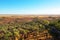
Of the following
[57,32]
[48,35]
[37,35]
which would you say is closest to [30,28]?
[37,35]

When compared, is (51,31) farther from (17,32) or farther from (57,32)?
(17,32)

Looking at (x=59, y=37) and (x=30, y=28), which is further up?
(x=30, y=28)

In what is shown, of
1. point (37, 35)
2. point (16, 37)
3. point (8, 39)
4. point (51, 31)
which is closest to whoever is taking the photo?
point (8, 39)

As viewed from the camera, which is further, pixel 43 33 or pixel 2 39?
pixel 43 33

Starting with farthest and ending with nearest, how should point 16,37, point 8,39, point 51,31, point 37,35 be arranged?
1. point 51,31
2. point 37,35
3. point 16,37
4. point 8,39

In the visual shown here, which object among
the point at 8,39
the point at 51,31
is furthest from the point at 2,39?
the point at 51,31

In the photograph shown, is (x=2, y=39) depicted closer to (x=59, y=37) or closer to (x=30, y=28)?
(x=30, y=28)

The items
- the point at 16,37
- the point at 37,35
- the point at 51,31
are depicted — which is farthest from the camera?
the point at 51,31

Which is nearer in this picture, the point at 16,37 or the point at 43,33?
the point at 16,37
